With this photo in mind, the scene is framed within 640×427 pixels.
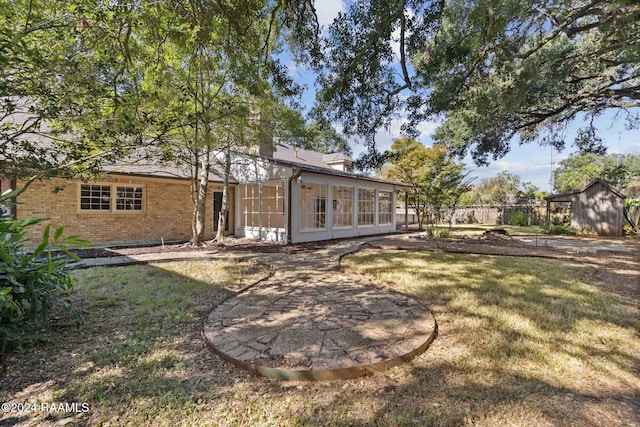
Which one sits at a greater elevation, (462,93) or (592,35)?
(592,35)

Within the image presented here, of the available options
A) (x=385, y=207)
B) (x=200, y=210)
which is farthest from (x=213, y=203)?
(x=385, y=207)

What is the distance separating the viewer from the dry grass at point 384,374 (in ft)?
6.59

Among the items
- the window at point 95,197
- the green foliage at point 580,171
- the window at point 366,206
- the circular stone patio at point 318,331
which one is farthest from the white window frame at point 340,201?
the green foliage at point 580,171

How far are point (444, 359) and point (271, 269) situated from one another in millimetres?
4315

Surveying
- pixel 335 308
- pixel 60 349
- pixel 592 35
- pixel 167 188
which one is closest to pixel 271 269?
pixel 335 308

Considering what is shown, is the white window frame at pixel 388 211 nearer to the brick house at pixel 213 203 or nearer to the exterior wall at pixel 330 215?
the exterior wall at pixel 330 215

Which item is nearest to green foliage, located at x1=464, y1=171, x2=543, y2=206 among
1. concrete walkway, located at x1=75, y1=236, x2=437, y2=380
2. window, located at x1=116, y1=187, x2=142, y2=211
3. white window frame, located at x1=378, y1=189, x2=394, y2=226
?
white window frame, located at x1=378, y1=189, x2=394, y2=226

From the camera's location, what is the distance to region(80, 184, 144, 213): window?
9156 mm

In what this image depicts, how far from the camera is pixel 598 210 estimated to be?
44.7ft

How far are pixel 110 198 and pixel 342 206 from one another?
864cm

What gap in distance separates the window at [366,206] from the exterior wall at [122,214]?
6471 mm

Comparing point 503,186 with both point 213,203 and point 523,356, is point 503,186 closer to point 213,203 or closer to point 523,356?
point 213,203

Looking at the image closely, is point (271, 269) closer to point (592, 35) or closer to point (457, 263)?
point (457, 263)

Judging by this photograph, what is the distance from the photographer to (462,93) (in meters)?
7.94
